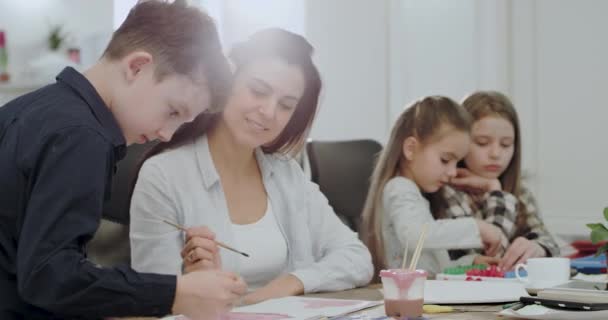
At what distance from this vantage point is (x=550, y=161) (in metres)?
3.68

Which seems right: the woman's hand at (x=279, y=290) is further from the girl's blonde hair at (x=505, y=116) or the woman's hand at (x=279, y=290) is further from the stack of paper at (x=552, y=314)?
the girl's blonde hair at (x=505, y=116)

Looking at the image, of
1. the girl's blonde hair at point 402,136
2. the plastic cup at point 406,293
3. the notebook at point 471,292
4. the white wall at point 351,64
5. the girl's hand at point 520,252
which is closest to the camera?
the plastic cup at point 406,293

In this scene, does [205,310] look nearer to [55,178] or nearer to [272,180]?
[55,178]

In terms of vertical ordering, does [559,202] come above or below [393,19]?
below

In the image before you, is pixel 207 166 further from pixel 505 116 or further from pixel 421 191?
pixel 505 116

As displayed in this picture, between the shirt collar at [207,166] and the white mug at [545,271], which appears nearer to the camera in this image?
the white mug at [545,271]

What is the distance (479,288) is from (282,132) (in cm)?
70

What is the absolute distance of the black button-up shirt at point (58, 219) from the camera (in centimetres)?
101

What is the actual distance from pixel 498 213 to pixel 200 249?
1062 mm

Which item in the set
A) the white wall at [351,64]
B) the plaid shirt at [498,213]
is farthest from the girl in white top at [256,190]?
the white wall at [351,64]

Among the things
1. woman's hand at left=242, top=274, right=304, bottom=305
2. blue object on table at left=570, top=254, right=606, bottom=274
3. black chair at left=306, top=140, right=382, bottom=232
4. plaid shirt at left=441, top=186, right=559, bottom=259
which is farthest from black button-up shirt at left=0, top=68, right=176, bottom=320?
black chair at left=306, top=140, right=382, bottom=232

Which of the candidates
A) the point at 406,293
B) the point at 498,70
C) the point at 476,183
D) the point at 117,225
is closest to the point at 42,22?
the point at 498,70

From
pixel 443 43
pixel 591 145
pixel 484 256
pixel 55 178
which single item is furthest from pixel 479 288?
pixel 443 43

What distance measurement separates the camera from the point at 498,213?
232cm
